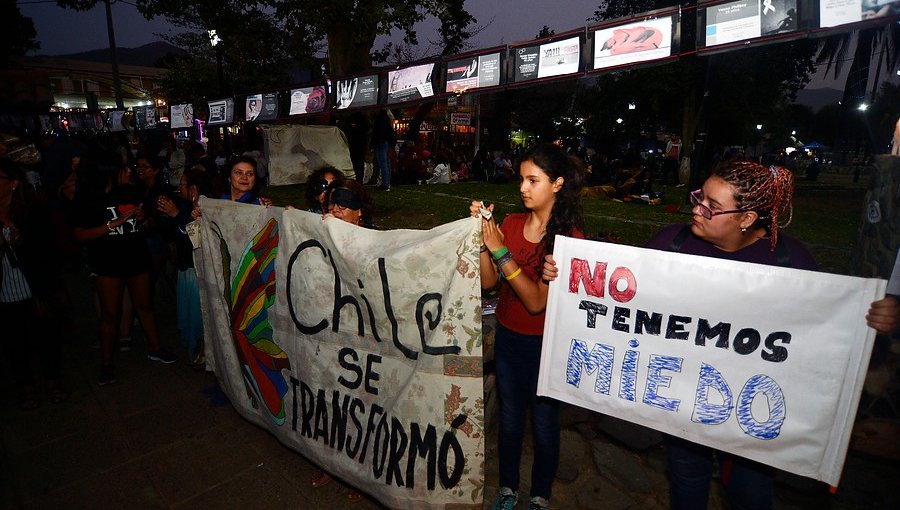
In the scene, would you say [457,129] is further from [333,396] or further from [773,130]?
[333,396]

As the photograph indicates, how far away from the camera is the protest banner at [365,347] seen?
2205 millimetres

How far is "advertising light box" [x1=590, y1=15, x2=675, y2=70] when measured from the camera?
7.05 meters

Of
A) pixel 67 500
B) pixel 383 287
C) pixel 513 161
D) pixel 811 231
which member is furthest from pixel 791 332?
pixel 513 161

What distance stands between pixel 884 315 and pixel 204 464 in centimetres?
363

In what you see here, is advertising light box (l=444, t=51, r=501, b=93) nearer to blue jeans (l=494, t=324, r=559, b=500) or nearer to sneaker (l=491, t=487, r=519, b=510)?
blue jeans (l=494, t=324, r=559, b=500)

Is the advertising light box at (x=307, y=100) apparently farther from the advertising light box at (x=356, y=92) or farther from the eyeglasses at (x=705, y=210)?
the eyeglasses at (x=705, y=210)

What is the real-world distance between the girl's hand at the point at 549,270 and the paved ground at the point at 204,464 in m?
1.49

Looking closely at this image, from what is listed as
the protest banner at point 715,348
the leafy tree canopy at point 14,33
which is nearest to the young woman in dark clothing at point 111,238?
the protest banner at point 715,348

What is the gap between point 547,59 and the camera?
324 inches

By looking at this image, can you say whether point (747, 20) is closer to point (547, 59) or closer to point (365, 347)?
point (547, 59)

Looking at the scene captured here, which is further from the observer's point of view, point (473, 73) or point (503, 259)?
point (473, 73)

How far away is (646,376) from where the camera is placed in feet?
6.50


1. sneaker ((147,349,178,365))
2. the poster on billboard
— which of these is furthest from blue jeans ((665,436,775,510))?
the poster on billboard

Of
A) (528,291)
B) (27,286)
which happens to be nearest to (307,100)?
(27,286)
